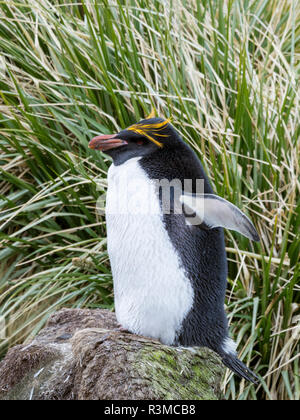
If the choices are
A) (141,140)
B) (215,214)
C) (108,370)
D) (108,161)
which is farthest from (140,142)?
(108,161)

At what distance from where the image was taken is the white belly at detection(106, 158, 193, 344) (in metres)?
1.11

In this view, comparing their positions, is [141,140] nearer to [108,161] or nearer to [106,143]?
[106,143]

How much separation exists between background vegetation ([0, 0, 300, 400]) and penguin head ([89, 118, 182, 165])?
532 mm

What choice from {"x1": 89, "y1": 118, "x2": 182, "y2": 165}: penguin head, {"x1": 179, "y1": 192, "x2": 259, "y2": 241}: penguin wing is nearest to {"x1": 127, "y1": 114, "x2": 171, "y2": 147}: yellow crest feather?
{"x1": 89, "y1": 118, "x2": 182, "y2": 165}: penguin head

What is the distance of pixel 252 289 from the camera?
5.59 feet

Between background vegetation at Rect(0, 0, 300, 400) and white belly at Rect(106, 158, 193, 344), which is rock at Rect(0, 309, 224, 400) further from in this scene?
background vegetation at Rect(0, 0, 300, 400)

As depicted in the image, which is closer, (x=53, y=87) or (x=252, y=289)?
(x=252, y=289)

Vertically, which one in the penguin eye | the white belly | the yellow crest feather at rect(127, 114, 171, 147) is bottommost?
the white belly

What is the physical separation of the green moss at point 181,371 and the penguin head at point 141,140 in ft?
1.35

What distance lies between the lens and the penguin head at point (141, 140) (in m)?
1.14

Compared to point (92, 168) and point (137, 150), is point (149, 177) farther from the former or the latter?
point (92, 168)

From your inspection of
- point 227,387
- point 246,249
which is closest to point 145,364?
point 227,387

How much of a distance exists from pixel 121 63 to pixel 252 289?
3.07ft

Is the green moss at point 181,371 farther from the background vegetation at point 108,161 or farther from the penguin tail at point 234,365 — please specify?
the background vegetation at point 108,161
